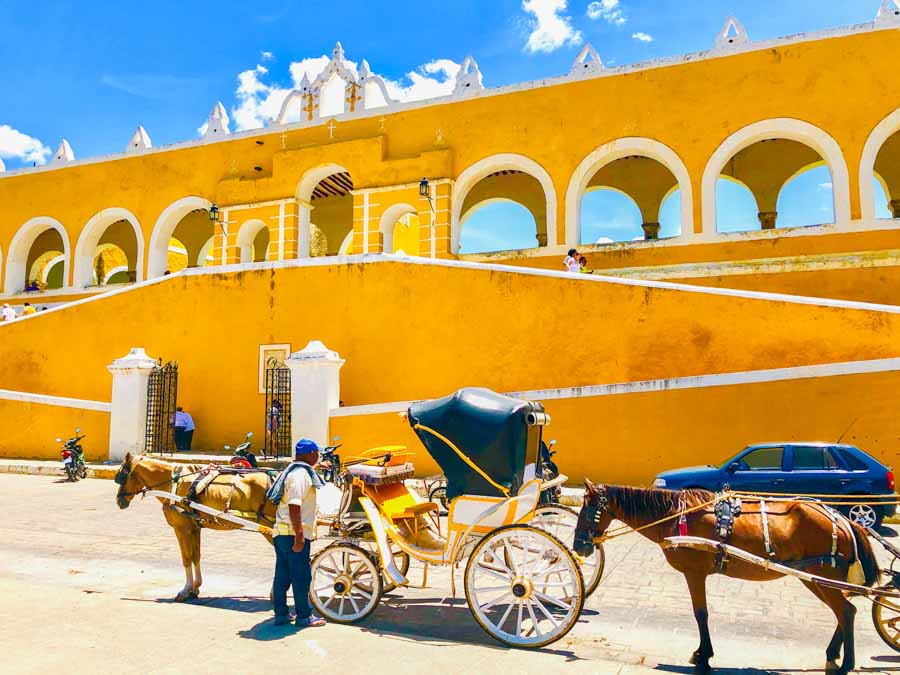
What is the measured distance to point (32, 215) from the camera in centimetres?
2155

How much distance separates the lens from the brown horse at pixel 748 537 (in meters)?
3.92

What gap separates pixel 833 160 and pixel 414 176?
8.81 meters

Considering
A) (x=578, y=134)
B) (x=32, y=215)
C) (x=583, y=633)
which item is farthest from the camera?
(x=32, y=215)

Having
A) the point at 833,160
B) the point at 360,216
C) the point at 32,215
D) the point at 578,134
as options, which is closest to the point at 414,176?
the point at 360,216

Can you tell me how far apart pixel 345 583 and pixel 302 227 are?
14546mm

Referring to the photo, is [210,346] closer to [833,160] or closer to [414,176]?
[414,176]

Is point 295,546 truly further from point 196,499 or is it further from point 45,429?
point 45,429

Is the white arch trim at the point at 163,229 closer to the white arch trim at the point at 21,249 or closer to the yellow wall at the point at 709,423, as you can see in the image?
the white arch trim at the point at 21,249

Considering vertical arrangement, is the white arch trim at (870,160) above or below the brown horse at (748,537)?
above

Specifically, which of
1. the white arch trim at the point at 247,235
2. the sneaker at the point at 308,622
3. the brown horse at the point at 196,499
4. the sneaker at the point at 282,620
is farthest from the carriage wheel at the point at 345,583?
the white arch trim at the point at 247,235

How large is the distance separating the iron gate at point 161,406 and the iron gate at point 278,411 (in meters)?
1.92

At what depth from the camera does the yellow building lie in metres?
9.80

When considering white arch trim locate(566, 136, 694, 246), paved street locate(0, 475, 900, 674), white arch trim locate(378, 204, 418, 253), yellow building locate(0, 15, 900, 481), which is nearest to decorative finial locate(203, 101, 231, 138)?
yellow building locate(0, 15, 900, 481)

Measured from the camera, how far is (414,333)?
1195 cm
